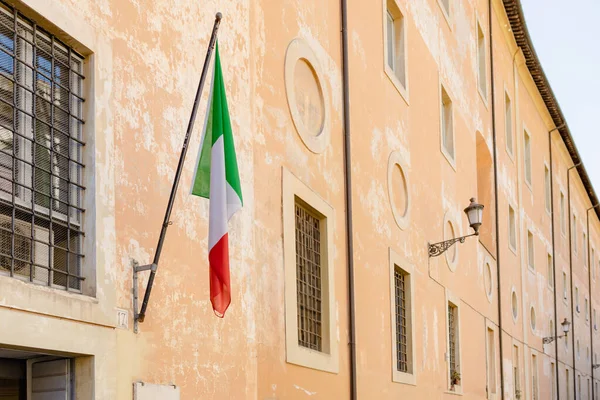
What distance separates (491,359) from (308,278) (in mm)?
11883

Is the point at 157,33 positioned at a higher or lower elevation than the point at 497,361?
higher

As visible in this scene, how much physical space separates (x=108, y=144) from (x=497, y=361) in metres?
16.4

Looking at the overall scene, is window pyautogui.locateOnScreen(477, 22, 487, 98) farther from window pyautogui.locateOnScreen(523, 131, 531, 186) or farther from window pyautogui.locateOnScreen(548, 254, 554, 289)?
window pyautogui.locateOnScreen(548, 254, 554, 289)

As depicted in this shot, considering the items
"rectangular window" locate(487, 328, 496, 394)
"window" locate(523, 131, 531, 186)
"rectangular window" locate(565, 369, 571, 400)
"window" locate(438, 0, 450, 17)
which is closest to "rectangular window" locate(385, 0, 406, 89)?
"window" locate(438, 0, 450, 17)

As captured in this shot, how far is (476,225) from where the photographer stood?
1447cm

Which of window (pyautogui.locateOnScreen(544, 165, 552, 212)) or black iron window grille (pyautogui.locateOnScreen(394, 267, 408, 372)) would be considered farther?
window (pyautogui.locateOnScreen(544, 165, 552, 212))

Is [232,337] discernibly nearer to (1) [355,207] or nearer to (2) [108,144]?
(2) [108,144]

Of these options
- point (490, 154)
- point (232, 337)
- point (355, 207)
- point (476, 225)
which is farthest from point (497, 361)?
point (232, 337)

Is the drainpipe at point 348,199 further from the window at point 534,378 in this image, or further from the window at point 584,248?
the window at point 584,248

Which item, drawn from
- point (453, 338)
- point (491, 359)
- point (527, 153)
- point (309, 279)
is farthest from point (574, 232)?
point (309, 279)

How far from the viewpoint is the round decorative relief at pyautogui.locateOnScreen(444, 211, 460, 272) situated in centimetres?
1638

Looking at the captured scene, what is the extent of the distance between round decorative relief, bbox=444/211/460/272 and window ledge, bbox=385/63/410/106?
3120mm

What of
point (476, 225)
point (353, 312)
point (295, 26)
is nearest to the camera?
point (295, 26)

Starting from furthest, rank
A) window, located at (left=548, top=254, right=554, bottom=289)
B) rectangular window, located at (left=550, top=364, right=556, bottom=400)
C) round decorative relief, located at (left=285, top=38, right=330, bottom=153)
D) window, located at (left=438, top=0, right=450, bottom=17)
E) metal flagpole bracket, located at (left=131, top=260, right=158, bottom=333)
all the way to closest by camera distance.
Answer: window, located at (left=548, top=254, right=554, bottom=289) < rectangular window, located at (left=550, top=364, right=556, bottom=400) < window, located at (left=438, top=0, right=450, bottom=17) < round decorative relief, located at (left=285, top=38, right=330, bottom=153) < metal flagpole bracket, located at (left=131, top=260, right=158, bottom=333)
